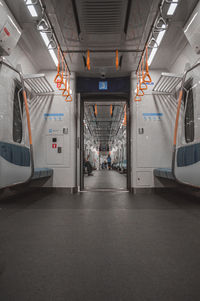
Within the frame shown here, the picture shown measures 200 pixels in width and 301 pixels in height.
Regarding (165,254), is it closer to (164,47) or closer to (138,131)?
(138,131)

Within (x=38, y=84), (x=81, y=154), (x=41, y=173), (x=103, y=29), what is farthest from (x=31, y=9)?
(x=81, y=154)

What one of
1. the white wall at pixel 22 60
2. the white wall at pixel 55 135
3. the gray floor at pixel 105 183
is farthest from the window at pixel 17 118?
the gray floor at pixel 105 183

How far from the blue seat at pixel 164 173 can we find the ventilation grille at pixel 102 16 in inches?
133

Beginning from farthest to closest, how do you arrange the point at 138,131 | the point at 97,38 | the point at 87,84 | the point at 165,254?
1. the point at 87,84
2. the point at 138,131
3. the point at 97,38
4. the point at 165,254

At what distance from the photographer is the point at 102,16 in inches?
149

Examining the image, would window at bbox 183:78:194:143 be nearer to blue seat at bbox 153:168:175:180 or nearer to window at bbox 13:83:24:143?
blue seat at bbox 153:168:175:180

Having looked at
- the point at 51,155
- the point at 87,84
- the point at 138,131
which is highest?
the point at 87,84

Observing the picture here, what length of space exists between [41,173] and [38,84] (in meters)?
2.51

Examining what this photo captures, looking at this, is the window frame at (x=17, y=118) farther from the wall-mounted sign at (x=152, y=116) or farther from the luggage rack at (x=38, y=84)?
the wall-mounted sign at (x=152, y=116)

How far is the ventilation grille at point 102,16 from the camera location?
3.47 meters

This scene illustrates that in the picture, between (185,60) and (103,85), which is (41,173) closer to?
(103,85)

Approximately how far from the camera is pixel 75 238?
2182 millimetres

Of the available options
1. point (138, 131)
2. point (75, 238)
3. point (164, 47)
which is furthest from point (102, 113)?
point (75, 238)

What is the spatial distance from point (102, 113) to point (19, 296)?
38.0 feet
